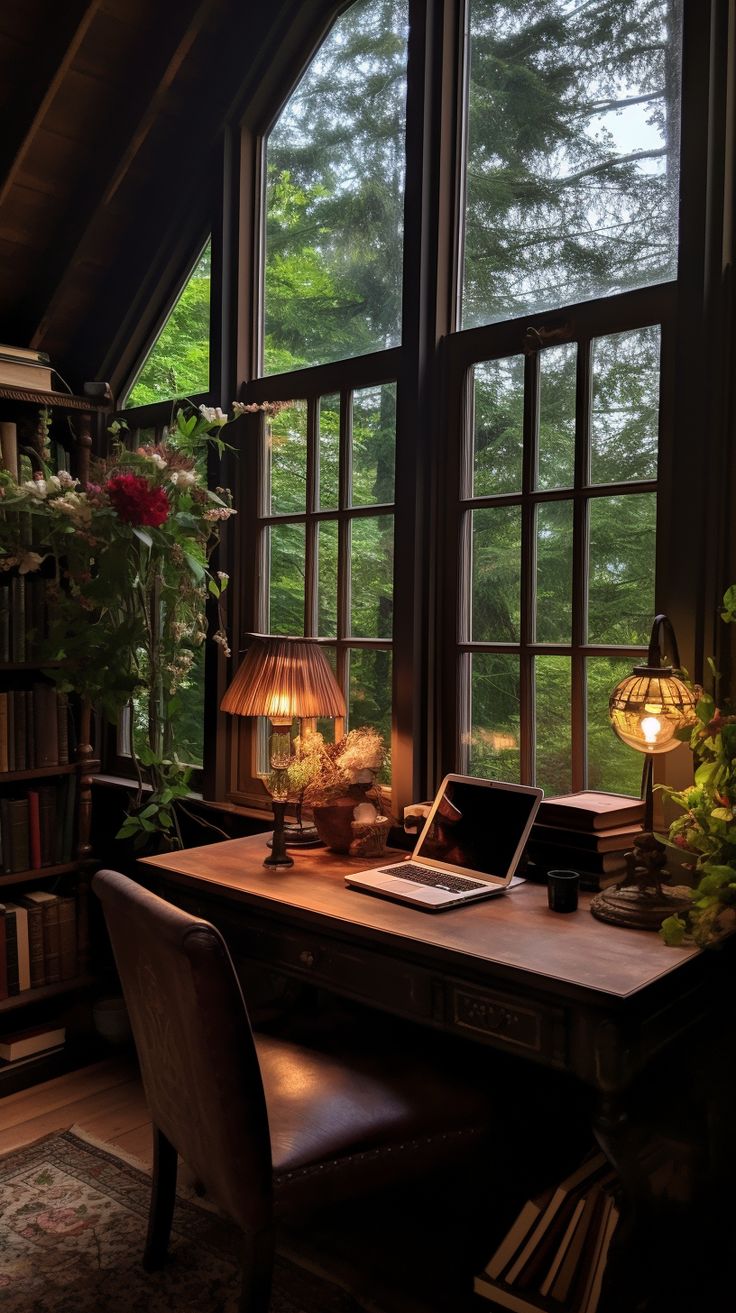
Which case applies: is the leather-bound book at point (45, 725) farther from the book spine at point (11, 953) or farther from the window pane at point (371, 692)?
the window pane at point (371, 692)

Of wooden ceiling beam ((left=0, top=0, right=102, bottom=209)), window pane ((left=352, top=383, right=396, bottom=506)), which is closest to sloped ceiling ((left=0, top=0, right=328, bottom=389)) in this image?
→ wooden ceiling beam ((left=0, top=0, right=102, bottom=209))

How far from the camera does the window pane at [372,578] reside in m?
2.79

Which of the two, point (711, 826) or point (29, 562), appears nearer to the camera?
point (711, 826)

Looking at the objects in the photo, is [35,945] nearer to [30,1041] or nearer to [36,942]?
[36,942]

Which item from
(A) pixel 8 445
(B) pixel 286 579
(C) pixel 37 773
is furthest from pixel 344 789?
(A) pixel 8 445

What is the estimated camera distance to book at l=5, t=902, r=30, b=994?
3.09 metres

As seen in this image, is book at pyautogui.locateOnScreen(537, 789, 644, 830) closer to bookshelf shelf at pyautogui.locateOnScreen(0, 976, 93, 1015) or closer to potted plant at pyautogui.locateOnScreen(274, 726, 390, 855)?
potted plant at pyautogui.locateOnScreen(274, 726, 390, 855)

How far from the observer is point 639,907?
195cm

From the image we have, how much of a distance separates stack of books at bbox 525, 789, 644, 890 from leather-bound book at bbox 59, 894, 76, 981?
1.68m

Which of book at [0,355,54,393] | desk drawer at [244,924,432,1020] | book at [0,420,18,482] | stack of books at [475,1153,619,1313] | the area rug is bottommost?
the area rug

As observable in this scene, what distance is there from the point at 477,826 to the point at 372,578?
0.87 meters

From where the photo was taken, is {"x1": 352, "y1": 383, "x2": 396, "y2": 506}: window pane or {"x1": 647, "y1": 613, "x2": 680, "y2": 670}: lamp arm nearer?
{"x1": 647, "y1": 613, "x2": 680, "y2": 670}: lamp arm

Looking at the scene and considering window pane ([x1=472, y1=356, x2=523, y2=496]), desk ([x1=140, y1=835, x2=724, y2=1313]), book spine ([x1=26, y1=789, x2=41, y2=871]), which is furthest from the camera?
book spine ([x1=26, y1=789, x2=41, y2=871])

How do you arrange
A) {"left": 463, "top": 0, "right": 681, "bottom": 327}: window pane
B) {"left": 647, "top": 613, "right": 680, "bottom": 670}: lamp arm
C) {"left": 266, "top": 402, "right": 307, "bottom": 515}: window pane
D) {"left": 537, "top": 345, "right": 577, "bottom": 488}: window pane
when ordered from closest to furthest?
{"left": 647, "top": 613, "right": 680, "bottom": 670}: lamp arm
{"left": 463, "top": 0, "right": 681, "bottom": 327}: window pane
{"left": 537, "top": 345, "right": 577, "bottom": 488}: window pane
{"left": 266, "top": 402, "right": 307, "bottom": 515}: window pane
